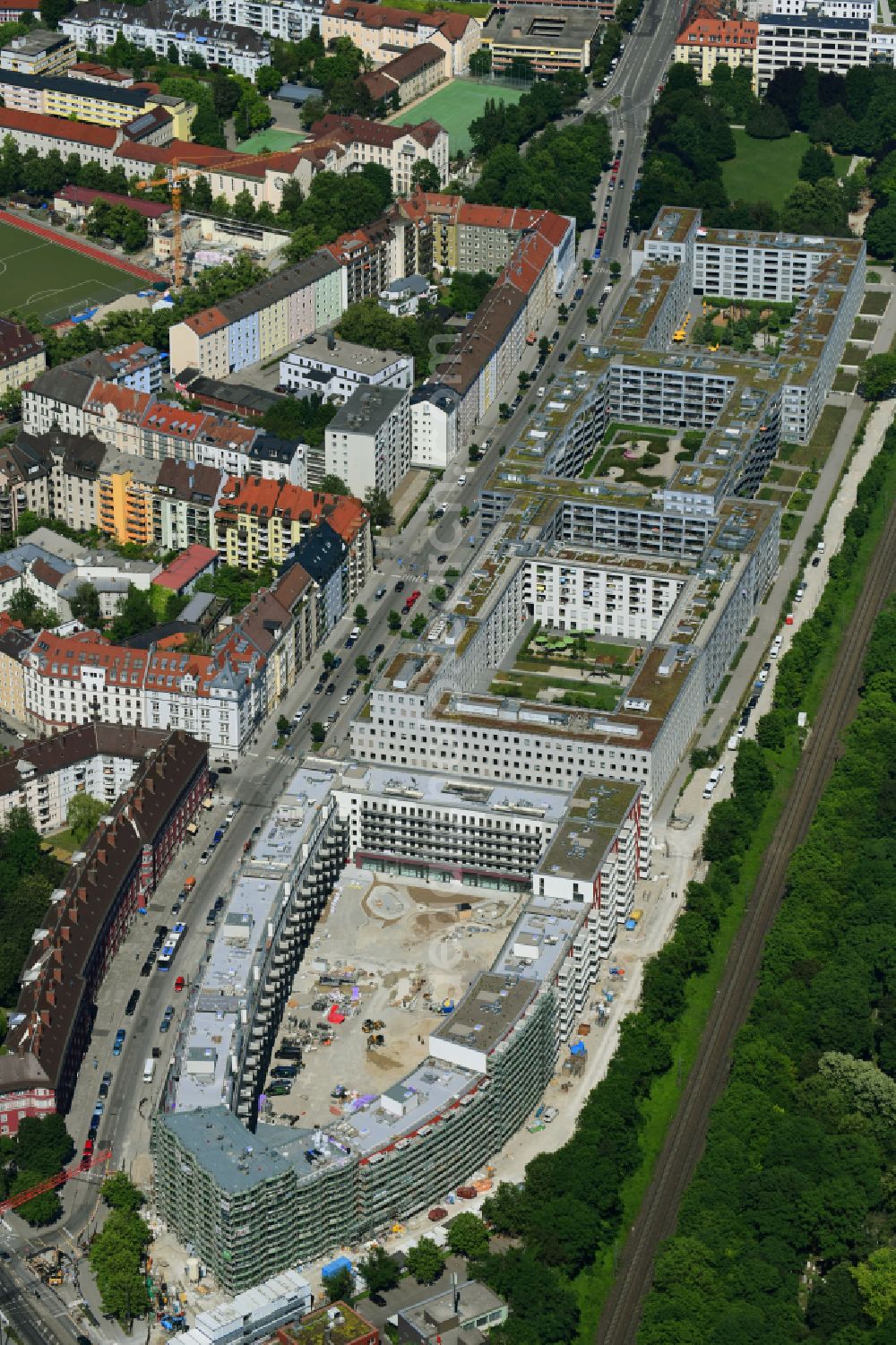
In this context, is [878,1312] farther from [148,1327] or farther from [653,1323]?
[148,1327]

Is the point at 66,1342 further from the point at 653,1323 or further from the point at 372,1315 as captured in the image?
the point at 653,1323

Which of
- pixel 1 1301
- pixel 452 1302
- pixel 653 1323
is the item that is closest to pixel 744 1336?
pixel 653 1323

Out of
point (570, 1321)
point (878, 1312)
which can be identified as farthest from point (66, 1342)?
point (878, 1312)

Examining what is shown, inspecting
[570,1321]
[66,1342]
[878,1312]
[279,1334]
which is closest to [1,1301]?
[66,1342]

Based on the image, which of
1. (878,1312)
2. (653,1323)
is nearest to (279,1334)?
(653,1323)

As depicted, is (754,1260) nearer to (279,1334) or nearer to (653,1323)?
(653,1323)

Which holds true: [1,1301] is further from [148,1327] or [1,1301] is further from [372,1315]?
[372,1315]
